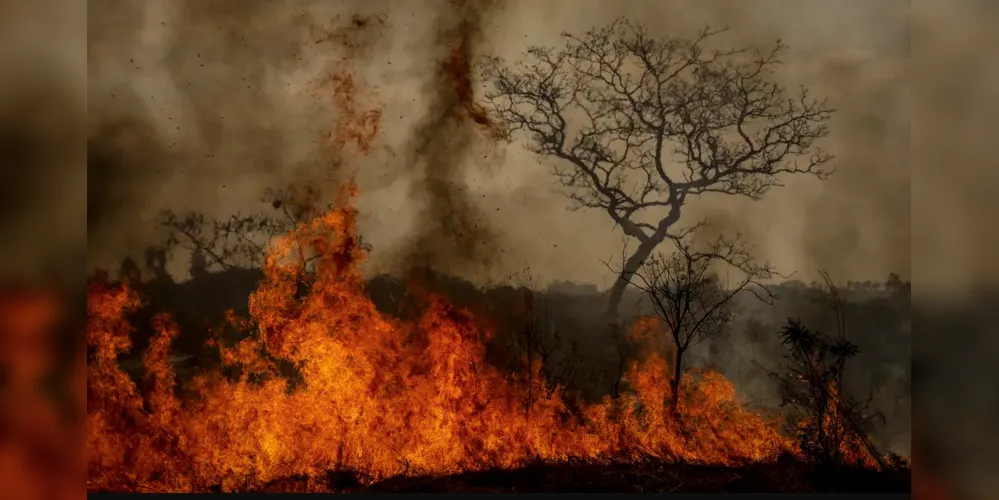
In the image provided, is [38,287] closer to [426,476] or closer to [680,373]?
[426,476]

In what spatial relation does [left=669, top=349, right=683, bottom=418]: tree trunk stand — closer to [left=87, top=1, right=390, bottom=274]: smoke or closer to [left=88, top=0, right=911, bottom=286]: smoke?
[left=88, top=0, right=911, bottom=286]: smoke

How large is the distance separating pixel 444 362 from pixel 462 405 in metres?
0.33

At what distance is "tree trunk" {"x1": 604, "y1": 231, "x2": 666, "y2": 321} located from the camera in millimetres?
5066

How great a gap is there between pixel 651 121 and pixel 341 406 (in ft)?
9.94

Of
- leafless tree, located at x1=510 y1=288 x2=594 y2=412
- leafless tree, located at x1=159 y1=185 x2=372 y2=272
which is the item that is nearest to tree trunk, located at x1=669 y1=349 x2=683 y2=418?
leafless tree, located at x1=510 y1=288 x2=594 y2=412

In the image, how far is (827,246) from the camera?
504 cm

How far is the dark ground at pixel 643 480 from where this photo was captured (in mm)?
5016

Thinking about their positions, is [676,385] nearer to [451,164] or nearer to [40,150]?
[451,164]

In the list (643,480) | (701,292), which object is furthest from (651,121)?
(643,480)

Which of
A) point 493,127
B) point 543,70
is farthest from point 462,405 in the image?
point 543,70

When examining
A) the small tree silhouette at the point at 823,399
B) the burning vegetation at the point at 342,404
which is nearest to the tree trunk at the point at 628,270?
the burning vegetation at the point at 342,404

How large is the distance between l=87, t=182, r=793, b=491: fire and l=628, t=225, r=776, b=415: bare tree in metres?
0.25

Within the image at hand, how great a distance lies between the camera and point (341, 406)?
508 centimetres

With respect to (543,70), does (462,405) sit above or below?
below
